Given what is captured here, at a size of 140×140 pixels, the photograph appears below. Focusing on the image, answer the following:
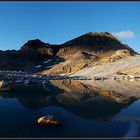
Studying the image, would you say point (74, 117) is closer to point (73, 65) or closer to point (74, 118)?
point (74, 118)

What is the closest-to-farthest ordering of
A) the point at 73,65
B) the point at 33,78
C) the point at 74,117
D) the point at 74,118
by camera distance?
the point at 74,118, the point at 74,117, the point at 33,78, the point at 73,65

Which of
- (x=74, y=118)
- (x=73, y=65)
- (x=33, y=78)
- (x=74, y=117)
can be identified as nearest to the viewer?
(x=74, y=118)

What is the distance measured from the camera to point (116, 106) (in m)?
36.6

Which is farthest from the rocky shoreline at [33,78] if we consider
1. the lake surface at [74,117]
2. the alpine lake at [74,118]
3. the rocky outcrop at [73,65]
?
the rocky outcrop at [73,65]

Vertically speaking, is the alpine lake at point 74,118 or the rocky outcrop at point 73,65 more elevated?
the rocky outcrop at point 73,65

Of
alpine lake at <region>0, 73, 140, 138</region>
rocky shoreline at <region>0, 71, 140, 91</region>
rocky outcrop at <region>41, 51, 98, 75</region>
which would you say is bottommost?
alpine lake at <region>0, 73, 140, 138</region>

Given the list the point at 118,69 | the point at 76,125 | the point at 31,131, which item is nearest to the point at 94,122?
the point at 76,125

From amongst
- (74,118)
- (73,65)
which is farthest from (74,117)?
(73,65)

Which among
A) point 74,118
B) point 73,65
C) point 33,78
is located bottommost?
point 74,118

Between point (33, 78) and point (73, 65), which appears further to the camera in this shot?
point (73, 65)

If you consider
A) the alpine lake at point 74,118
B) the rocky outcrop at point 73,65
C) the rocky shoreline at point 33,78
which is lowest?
the alpine lake at point 74,118

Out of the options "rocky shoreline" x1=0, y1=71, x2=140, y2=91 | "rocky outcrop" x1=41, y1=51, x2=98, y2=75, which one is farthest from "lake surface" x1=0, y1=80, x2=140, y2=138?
"rocky outcrop" x1=41, y1=51, x2=98, y2=75

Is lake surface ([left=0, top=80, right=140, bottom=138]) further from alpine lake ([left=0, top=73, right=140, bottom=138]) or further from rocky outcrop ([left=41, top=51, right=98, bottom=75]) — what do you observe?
rocky outcrop ([left=41, top=51, right=98, bottom=75])

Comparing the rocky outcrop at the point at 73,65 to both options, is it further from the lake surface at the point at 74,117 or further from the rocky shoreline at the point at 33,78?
the lake surface at the point at 74,117
